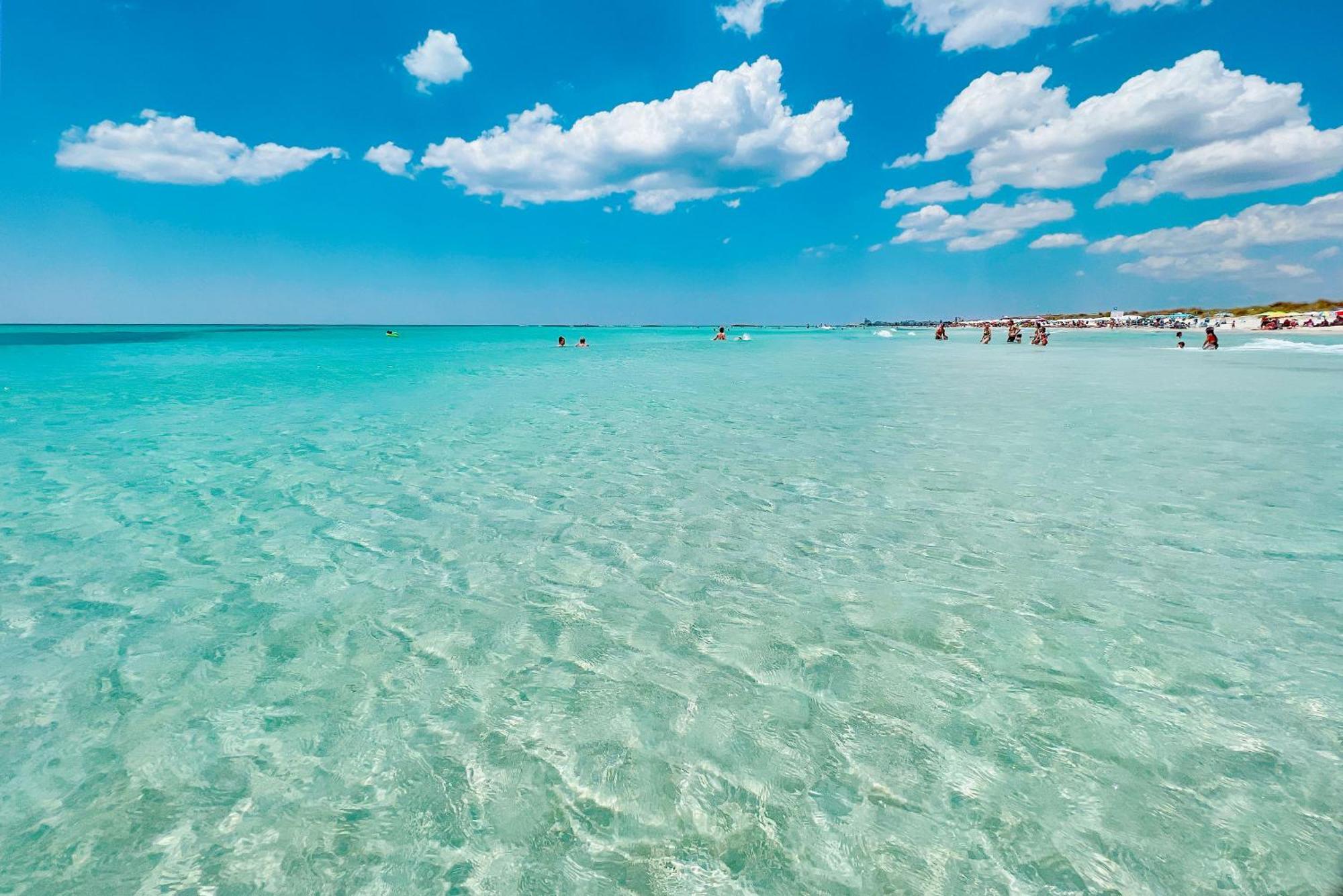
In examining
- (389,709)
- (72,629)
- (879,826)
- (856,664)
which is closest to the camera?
(879,826)

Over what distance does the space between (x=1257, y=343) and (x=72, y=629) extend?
272 feet

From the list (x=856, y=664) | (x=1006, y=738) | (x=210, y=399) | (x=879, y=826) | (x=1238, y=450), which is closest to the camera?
(x=879, y=826)

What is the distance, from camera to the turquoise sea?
3.28 metres

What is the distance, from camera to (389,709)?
447 centimetres

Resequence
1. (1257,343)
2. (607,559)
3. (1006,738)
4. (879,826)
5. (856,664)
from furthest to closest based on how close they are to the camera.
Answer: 1. (1257,343)
2. (607,559)
3. (856,664)
4. (1006,738)
5. (879,826)

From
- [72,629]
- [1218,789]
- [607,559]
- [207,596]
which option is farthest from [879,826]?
[72,629]

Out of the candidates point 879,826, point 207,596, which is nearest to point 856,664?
point 879,826

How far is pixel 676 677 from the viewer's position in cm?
485

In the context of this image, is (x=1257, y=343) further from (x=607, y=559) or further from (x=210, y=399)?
(x=210, y=399)

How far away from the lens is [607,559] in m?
7.23

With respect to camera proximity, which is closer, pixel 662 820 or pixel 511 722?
pixel 662 820

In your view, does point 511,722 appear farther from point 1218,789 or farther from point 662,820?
point 1218,789

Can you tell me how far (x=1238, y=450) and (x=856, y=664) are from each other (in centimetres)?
1300

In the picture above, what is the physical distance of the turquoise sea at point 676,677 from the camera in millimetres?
3277
